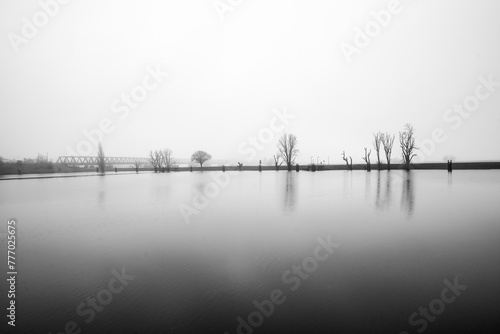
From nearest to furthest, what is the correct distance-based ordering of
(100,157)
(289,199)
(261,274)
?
(261,274), (289,199), (100,157)

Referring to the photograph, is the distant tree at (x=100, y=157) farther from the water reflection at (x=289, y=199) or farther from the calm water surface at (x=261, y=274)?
the calm water surface at (x=261, y=274)

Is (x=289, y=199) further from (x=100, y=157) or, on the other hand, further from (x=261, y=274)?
(x=100, y=157)

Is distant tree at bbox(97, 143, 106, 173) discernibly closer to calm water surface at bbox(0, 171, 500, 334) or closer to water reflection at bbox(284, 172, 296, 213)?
water reflection at bbox(284, 172, 296, 213)

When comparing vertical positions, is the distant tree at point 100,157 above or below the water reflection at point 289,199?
above

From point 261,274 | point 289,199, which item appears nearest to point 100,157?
point 289,199

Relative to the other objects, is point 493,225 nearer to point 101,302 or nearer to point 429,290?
point 429,290

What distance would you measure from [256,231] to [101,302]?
3415 mm

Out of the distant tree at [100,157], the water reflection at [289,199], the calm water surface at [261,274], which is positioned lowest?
the calm water surface at [261,274]

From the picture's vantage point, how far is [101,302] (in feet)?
9.75

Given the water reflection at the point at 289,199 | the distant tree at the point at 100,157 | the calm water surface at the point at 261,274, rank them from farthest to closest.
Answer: the distant tree at the point at 100,157, the water reflection at the point at 289,199, the calm water surface at the point at 261,274

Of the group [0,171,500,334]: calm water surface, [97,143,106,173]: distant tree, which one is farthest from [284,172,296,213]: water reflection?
[97,143,106,173]: distant tree

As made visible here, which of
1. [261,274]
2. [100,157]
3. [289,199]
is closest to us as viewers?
[261,274]

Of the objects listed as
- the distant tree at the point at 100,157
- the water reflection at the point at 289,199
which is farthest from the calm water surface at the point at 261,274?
the distant tree at the point at 100,157

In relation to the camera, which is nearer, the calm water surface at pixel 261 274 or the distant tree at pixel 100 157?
the calm water surface at pixel 261 274
